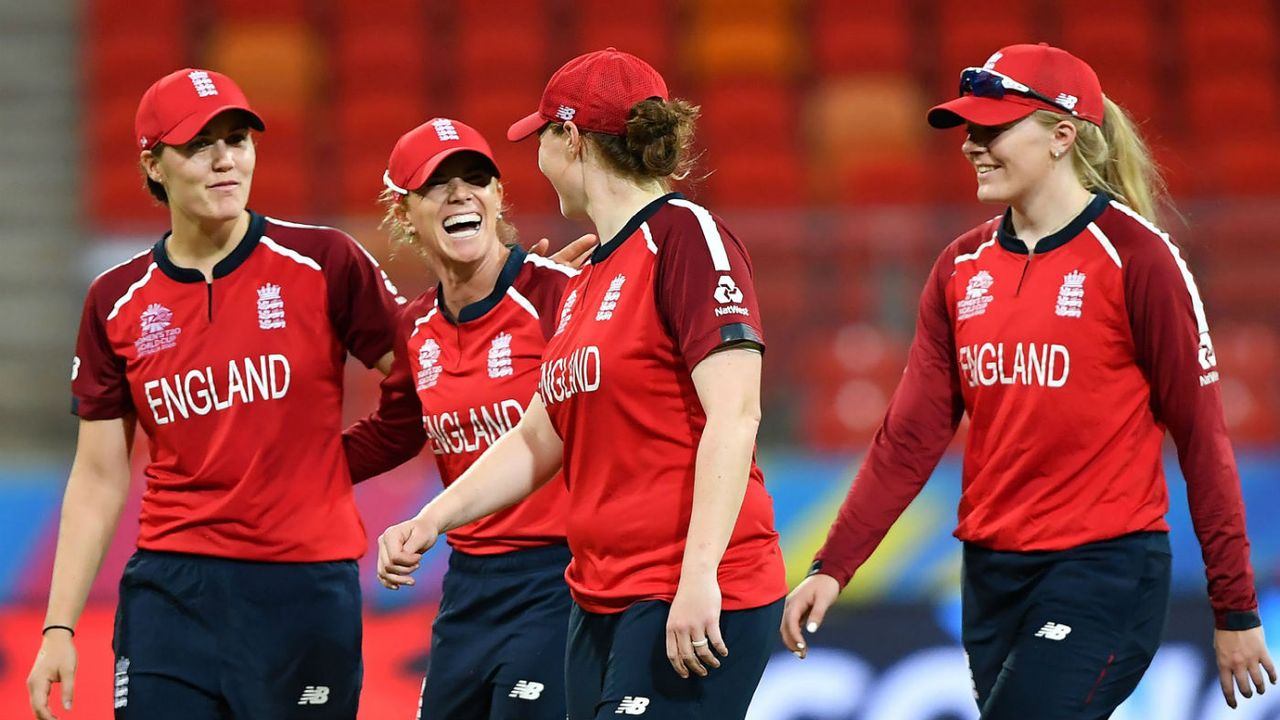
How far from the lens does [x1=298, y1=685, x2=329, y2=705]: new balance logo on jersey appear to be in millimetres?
3908

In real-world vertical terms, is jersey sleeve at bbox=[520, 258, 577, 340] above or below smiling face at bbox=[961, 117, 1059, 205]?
below

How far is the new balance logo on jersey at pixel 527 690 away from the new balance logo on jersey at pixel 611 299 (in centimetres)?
113

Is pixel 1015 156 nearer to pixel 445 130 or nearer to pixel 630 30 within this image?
pixel 445 130

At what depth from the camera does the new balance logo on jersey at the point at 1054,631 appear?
3.43 m

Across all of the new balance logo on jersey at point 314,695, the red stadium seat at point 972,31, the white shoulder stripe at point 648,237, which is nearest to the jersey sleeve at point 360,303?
the new balance logo on jersey at point 314,695

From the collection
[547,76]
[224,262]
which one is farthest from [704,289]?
[547,76]

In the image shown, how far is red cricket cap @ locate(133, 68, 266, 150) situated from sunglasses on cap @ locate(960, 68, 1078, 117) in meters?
1.70

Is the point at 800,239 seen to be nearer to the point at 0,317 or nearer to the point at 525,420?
the point at 525,420

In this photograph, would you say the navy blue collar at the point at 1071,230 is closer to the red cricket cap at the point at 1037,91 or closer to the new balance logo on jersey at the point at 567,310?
the red cricket cap at the point at 1037,91

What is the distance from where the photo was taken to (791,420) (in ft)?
21.2

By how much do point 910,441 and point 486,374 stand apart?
103 centimetres

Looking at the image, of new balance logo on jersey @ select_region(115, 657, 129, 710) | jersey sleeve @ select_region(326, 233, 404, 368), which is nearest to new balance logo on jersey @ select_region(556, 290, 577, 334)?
jersey sleeve @ select_region(326, 233, 404, 368)

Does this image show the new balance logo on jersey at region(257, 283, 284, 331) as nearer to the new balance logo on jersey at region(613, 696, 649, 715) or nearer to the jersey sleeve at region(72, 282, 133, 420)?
the jersey sleeve at region(72, 282, 133, 420)

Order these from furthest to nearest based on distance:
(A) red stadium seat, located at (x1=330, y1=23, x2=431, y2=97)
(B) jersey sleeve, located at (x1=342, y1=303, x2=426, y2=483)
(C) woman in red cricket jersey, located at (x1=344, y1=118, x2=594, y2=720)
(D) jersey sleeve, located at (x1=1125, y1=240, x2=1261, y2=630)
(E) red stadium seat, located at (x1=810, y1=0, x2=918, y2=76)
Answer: (E) red stadium seat, located at (x1=810, y1=0, x2=918, y2=76) < (A) red stadium seat, located at (x1=330, y1=23, x2=431, y2=97) < (B) jersey sleeve, located at (x1=342, y1=303, x2=426, y2=483) < (C) woman in red cricket jersey, located at (x1=344, y1=118, x2=594, y2=720) < (D) jersey sleeve, located at (x1=1125, y1=240, x2=1261, y2=630)
